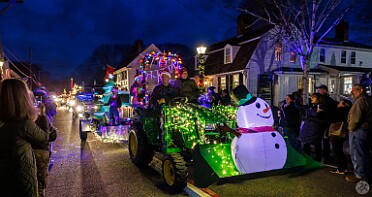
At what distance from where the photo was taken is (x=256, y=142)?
4512 millimetres

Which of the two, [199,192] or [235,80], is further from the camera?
[235,80]

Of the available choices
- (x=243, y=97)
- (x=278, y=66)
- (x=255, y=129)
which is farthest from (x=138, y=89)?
(x=278, y=66)

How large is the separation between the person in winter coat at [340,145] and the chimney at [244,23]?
19.7m

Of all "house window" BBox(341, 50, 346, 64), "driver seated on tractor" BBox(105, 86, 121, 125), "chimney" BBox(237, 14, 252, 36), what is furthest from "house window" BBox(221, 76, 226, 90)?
"driver seated on tractor" BBox(105, 86, 121, 125)

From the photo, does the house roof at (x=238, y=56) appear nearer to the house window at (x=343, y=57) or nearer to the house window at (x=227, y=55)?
the house window at (x=227, y=55)

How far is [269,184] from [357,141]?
179cm

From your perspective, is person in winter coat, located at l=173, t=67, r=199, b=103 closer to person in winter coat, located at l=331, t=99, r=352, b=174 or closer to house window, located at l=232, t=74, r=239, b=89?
person in winter coat, located at l=331, t=99, r=352, b=174

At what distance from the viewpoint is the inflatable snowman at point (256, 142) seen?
4496 millimetres

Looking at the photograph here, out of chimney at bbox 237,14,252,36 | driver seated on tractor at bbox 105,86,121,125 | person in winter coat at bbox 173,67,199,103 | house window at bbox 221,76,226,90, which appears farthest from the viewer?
house window at bbox 221,76,226,90

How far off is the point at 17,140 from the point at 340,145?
235 inches

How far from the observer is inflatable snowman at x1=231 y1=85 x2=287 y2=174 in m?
4.50

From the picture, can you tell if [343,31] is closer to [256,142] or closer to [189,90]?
[189,90]

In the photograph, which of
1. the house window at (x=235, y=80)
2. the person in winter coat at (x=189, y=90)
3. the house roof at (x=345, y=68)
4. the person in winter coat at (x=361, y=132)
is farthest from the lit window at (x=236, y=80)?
the person in winter coat at (x=361, y=132)

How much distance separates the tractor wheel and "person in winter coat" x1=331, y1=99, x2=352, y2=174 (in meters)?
3.35
